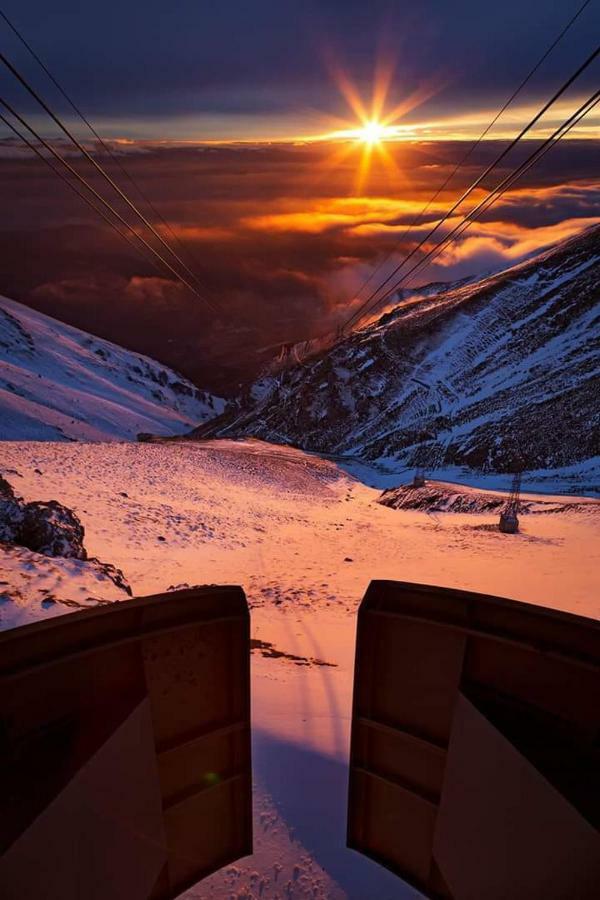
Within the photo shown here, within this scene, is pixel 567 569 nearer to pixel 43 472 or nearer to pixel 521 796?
pixel 521 796

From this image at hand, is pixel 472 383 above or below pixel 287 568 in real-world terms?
above

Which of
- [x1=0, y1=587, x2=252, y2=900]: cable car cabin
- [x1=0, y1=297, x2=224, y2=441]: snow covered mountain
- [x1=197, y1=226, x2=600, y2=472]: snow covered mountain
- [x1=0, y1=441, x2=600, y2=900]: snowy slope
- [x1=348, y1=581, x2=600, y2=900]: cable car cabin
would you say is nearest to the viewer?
[x1=0, y1=587, x2=252, y2=900]: cable car cabin

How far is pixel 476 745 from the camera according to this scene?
524 centimetres

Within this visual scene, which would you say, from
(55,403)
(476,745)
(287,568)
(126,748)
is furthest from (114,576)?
(55,403)

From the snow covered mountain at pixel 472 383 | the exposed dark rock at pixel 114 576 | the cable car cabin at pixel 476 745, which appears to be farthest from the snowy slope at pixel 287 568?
the snow covered mountain at pixel 472 383

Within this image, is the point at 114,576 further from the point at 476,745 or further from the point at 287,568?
the point at 476,745

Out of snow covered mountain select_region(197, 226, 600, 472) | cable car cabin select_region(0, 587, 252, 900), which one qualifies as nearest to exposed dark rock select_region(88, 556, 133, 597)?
cable car cabin select_region(0, 587, 252, 900)

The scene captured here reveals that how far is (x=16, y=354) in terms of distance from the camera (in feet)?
602

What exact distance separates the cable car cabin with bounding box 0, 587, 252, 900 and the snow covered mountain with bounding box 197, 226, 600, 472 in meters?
51.8

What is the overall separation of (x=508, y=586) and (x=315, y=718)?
10.8m

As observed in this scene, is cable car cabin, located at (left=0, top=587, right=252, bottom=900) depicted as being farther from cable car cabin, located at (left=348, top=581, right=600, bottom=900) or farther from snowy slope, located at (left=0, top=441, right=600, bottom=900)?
cable car cabin, located at (left=348, top=581, right=600, bottom=900)

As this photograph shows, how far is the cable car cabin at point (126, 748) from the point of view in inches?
173

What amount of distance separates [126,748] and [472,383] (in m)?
74.3

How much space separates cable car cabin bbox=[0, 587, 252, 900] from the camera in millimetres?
4387
